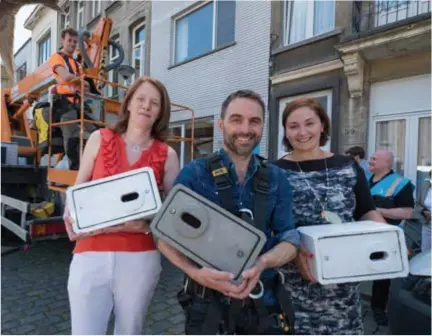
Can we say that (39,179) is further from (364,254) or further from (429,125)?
(429,125)

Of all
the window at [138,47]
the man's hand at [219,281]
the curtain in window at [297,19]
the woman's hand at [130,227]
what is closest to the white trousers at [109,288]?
the woman's hand at [130,227]

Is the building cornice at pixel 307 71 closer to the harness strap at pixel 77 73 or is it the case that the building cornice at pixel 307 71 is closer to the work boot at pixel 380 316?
the harness strap at pixel 77 73

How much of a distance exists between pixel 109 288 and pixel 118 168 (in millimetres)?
606

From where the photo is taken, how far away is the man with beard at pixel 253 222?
146 centimetres

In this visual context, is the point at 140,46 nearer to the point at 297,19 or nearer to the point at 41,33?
the point at 41,33

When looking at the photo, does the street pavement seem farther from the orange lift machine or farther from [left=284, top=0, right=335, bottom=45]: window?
[left=284, top=0, right=335, bottom=45]: window

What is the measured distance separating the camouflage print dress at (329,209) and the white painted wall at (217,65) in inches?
230

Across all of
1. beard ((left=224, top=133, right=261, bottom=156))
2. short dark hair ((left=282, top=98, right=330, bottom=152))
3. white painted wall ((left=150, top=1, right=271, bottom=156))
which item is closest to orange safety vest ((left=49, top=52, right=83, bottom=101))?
short dark hair ((left=282, top=98, right=330, bottom=152))

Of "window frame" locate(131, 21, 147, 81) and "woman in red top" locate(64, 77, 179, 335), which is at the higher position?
"window frame" locate(131, 21, 147, 81)

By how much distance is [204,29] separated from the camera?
9320 mm

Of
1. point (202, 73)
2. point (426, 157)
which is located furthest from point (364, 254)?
point (202, 73)

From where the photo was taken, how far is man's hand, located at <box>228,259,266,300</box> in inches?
54.7

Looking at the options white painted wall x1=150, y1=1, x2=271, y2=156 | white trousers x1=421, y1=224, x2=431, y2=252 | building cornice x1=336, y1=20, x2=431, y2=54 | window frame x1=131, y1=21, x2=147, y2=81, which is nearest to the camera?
white trousers x1=421, y1=224, x2=431, y2=252

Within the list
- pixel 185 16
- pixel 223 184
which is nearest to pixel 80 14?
pixel 185 16
